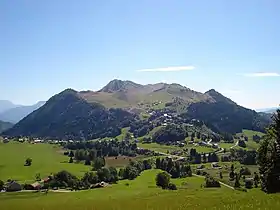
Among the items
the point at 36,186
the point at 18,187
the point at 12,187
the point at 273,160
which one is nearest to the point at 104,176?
the point at 36,186

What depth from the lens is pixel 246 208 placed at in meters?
36.8

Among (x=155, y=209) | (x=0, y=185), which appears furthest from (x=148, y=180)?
(x=155, y=209)

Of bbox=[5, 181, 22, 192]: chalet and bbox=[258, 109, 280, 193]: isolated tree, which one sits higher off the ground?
bbox=[258, 109, 280, 193]: isolated tree

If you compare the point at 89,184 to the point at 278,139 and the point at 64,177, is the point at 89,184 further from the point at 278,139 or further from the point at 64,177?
the point at 278,139

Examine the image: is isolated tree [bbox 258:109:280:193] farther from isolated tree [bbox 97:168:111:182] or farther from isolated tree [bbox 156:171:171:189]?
isolated tree [bbox 97:168:111:182]

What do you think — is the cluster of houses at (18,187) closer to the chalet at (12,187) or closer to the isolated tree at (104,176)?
the chalet at (12,187)

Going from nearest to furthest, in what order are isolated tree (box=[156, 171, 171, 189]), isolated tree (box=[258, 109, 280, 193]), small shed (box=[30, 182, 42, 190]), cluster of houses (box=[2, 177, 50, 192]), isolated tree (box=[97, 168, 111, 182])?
1. isolated tree (box=[258, 109, 280, 193])
2. isolated tree (box=[156, 171, 171, 189])
3. cluster of houses (box=[2, 177, 50, 192])
4. small shed (box=[30, 182, 42, 190])
5. isolated tree (box=[97, 168, 111, 182])

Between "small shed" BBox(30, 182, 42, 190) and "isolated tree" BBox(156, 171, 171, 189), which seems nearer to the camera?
"isolated tree" BBox(156, 171, 171, 189)

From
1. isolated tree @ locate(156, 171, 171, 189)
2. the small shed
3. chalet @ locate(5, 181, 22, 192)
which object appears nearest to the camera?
isolated tree @ locate(156, 171, 171, 189)

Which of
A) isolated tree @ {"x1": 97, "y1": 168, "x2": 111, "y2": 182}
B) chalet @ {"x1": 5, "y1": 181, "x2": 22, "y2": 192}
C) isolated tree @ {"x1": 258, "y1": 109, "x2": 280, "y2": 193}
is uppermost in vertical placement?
isolated tree @ {"x1": 258, "y1": 109, "x2": 280, "y2": 193}

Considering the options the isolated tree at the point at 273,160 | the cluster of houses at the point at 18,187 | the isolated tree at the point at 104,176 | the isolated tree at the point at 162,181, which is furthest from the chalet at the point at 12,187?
the isolated tree at the point at 273,160

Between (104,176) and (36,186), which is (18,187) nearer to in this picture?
(36,186)

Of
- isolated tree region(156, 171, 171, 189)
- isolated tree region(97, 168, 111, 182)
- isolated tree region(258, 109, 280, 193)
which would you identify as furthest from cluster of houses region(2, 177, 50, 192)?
isolated tree region(258, 109, 280, 193)

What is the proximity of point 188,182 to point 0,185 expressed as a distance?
292ft
